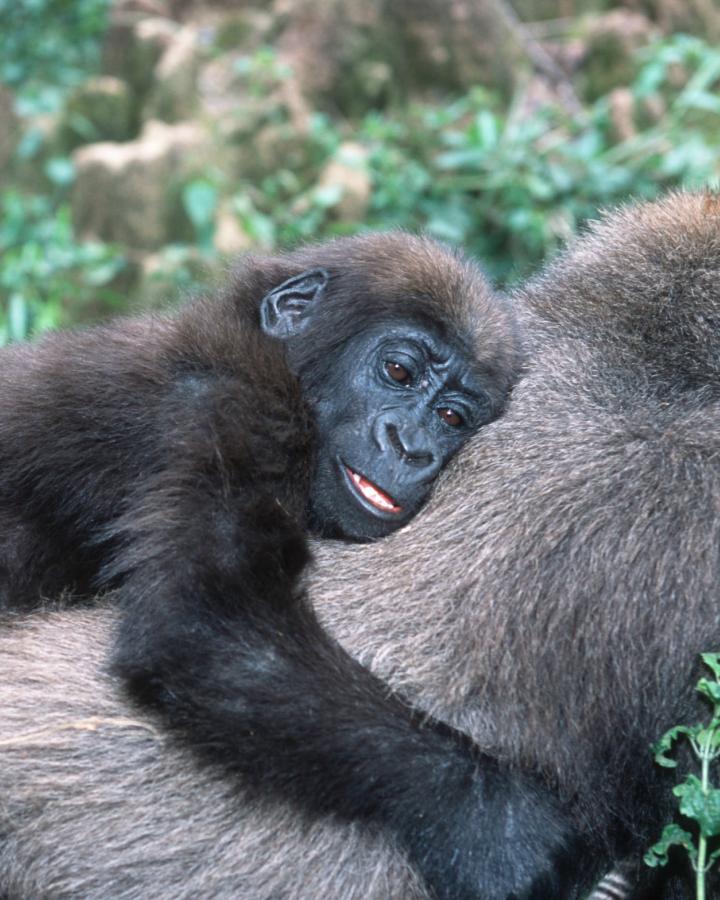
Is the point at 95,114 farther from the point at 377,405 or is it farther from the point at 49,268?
the point at 377,405

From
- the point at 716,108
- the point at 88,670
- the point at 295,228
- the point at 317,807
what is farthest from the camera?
the point at 716,108

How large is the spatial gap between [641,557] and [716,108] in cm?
627

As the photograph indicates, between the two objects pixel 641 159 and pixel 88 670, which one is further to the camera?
pixel 641 159

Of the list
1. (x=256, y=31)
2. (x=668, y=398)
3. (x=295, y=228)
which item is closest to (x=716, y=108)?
(x=295, y=228)

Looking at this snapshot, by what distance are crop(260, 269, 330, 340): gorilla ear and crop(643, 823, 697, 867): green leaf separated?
1.61 meters

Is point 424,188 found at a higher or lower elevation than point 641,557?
higher

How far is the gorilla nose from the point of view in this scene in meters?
3.34

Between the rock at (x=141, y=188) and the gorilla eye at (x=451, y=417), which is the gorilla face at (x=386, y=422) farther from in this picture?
the rock at (x=141, y=188)

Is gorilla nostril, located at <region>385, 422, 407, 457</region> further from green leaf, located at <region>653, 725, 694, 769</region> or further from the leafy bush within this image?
the leafy bush

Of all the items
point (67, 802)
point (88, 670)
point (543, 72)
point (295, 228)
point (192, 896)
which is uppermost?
point (543, 72)

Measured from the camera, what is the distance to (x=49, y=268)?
26.4 ft

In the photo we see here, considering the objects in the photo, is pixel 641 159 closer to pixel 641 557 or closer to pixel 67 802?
pixel 641 557

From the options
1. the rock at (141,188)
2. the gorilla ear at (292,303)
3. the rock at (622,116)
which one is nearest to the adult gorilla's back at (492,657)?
the gorilla ear at (292,303)

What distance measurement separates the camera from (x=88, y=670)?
3084 millimetres
